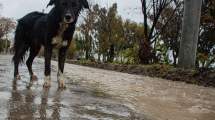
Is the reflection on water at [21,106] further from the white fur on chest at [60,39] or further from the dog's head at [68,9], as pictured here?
the white fur on chest at [60,39]

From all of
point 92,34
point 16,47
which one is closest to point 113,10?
point 92,34

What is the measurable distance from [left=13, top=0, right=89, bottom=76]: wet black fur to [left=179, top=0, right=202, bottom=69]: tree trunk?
8447 mm

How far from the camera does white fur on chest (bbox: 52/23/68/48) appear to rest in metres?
7.76

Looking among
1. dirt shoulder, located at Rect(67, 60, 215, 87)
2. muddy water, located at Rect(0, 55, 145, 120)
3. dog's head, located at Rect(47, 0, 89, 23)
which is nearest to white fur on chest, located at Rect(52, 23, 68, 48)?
dog's head, located at Rect(47, 0, 89, 23)

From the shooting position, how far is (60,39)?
7.93 m

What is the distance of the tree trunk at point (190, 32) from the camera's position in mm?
16953

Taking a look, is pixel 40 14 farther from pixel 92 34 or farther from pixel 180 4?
pixel 92 34

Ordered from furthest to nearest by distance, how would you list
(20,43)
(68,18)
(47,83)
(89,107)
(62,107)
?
(20,43) → (47,83) → (68,18) → (89,107) → (62,107)

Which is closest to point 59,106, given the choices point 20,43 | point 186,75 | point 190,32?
point 20,43

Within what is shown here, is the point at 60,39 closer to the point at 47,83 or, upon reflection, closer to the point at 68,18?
the point at 68,18

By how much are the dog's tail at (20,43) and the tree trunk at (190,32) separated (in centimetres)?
857

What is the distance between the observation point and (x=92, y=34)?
6372 cm

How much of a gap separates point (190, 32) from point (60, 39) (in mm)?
9844

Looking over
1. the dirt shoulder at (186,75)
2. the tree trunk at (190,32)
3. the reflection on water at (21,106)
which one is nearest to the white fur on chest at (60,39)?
the reflection on water at (21,106)
